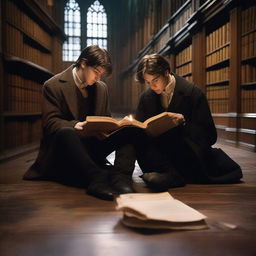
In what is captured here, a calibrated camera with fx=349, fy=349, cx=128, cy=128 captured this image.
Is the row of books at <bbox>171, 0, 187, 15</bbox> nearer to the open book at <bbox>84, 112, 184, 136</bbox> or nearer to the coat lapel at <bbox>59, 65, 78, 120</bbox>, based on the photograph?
the coat lapel at <bbox>59, 65, 78, 120</bbox>

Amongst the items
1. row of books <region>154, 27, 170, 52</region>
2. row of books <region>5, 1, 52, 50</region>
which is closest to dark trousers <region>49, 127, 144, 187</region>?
row of books <region>5, 1, 52, 50</region>

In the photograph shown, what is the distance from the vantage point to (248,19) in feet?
17.5

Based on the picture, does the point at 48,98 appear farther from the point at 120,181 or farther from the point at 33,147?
the point at 33,147

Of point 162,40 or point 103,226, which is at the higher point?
point 162,40

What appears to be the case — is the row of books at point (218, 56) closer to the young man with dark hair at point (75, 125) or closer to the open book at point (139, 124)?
the young man with dark hair at point (75, 125)

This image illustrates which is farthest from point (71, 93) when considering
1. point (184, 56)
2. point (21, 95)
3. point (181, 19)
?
point (181, 19)

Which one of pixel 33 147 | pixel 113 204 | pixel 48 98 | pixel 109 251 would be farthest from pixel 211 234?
pixel 33 147

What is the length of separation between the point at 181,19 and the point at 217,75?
2247mm

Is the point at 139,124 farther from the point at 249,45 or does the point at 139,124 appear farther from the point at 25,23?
the point at 25,23

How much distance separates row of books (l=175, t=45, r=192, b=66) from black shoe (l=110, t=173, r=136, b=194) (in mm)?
5920

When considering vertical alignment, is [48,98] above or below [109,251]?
above

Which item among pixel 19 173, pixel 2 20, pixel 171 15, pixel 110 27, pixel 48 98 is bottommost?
pixel 19 173

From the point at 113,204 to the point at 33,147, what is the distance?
376cm

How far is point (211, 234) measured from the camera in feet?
5.32
